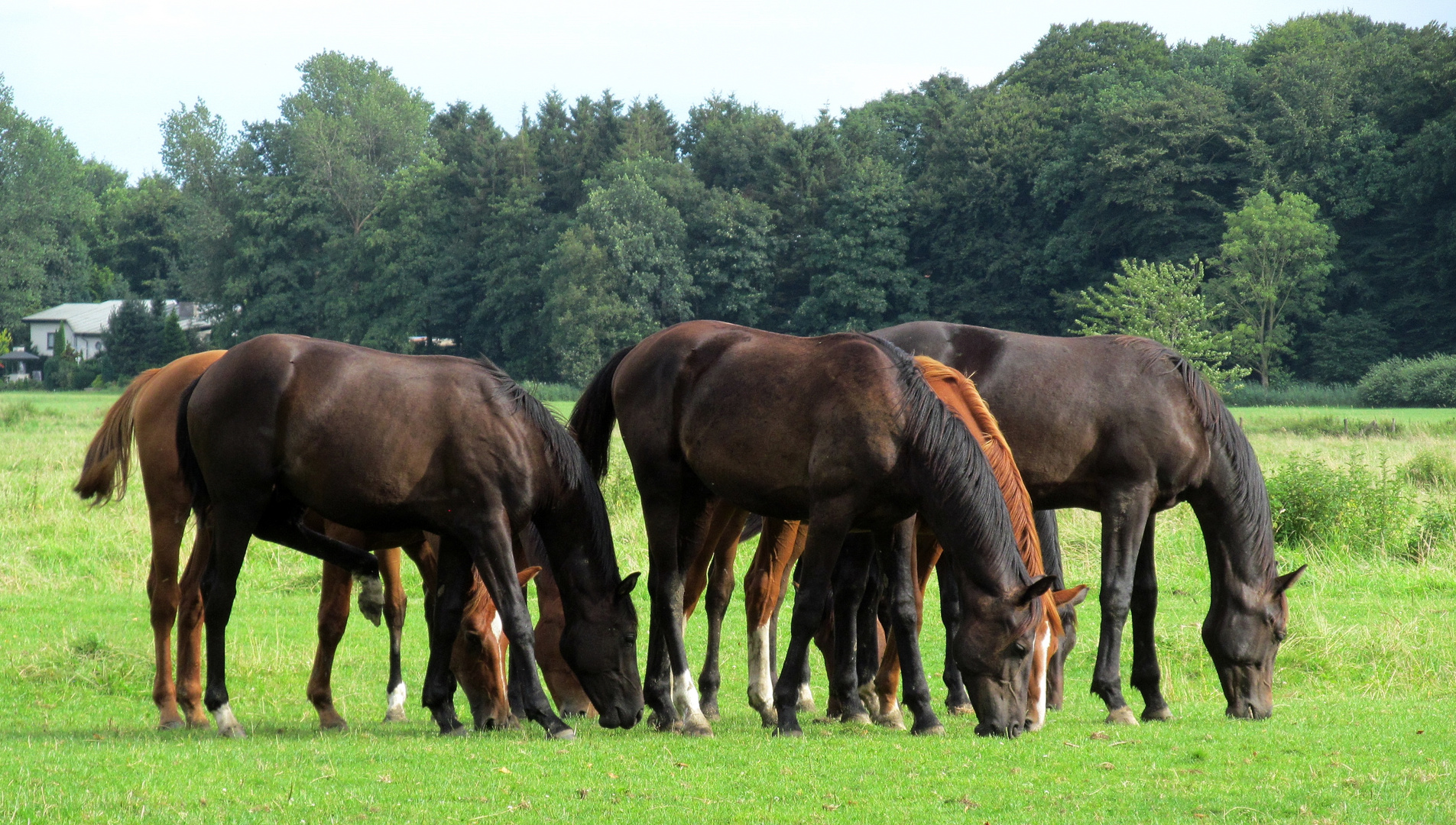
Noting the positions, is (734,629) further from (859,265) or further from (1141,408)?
(859,265)

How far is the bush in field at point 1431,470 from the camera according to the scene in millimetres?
20431

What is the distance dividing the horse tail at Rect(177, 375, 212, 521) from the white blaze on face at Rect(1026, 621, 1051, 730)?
15.7ft

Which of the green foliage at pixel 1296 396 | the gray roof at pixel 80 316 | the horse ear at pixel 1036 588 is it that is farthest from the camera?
the gray roof at pixel 80 316

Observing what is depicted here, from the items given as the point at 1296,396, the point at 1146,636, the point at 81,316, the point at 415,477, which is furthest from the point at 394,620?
the point at 81,316

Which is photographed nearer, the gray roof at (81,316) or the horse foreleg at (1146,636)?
the horse foreleg at (1146,636)

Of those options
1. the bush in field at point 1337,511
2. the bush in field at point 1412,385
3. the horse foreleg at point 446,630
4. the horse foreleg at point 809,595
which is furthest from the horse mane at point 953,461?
the bush in field at point 1412,385

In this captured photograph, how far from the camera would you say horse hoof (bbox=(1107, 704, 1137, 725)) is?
7781 millimetres

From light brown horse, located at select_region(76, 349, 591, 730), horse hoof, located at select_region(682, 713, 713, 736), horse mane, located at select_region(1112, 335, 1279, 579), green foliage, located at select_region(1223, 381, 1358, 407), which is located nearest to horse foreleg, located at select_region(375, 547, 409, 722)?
light brown horse, located at select_region(76, 349, 591, 730)

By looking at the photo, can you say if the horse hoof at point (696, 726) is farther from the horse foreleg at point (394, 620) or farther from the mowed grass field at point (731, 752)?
the horse foreleg at point (394, 620)

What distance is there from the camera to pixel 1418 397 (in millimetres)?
47062

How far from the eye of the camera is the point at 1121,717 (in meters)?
7.85

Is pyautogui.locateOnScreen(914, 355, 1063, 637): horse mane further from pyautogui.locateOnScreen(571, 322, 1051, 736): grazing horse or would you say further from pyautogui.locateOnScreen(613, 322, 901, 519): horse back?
pyautogui.locateOnScreen(613, 322, 901, 519): horse back

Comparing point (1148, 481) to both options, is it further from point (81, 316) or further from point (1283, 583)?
point (81, 316)

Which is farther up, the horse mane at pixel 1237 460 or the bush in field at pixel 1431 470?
the horse mane at pixel 1237 460
